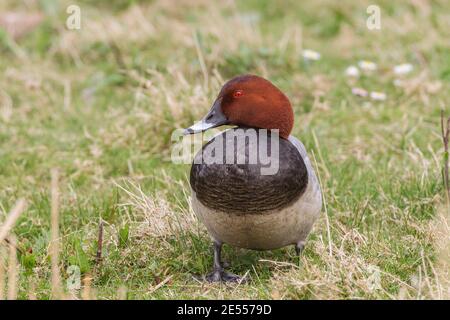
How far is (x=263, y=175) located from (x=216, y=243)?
527 mm

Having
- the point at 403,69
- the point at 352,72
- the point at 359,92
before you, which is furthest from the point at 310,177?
the point at 403,69

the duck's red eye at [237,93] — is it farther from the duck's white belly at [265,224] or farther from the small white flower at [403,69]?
the small white flower at [403,69]

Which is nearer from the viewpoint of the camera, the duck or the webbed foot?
the duck

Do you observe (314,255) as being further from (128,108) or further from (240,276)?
(128,108)

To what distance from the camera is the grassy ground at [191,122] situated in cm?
379

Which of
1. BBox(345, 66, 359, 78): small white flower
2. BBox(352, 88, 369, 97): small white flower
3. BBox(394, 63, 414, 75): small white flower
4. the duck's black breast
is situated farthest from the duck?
BBox(394, 63, 414, 75): small white flower

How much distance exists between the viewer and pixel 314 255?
13.0 feet

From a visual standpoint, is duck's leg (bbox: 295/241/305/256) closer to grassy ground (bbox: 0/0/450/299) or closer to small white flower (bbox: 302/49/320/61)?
grassy ground (bbox: 0/0/450/299)

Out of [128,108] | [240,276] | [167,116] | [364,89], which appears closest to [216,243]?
[240,276]

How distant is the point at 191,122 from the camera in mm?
5496

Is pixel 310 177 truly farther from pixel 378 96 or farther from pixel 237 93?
pixel 378 96

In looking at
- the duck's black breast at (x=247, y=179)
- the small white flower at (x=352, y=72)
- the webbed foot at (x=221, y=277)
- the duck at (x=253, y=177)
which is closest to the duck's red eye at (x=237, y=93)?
the duck at (x=253, y=177)

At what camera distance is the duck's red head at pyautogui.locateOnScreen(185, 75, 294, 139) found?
12.2ft

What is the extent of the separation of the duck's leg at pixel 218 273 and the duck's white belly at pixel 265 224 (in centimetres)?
11
